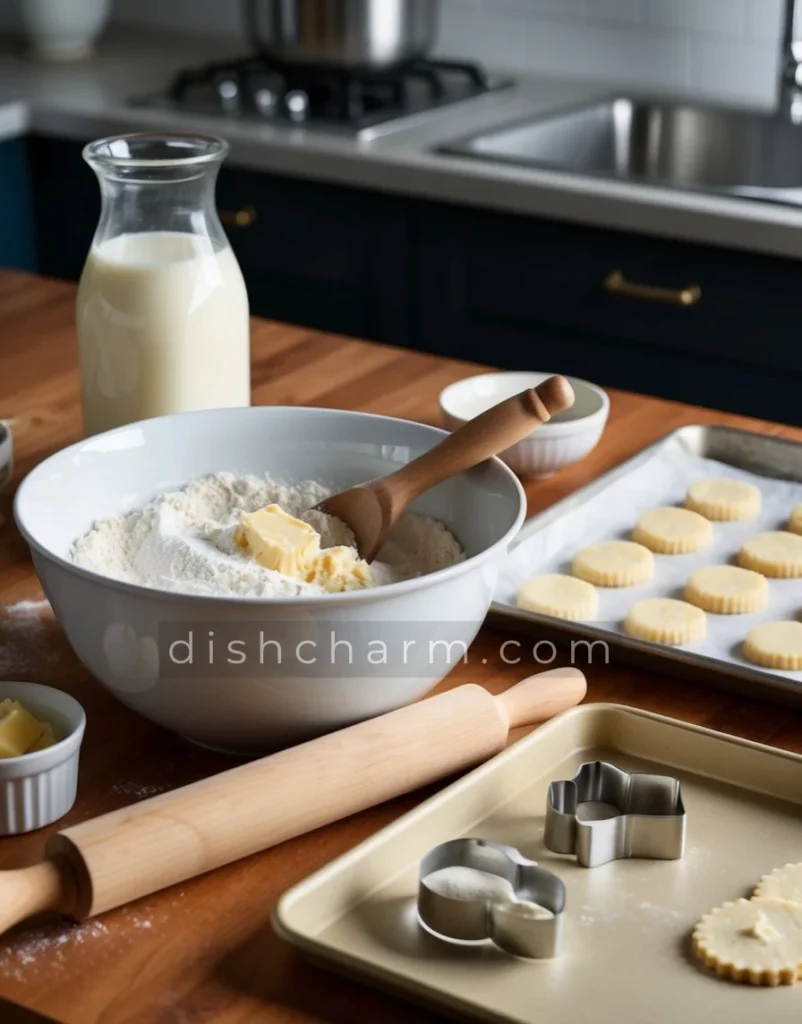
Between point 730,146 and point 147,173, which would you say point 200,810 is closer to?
point 147,173

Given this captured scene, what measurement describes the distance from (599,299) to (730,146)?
1.99 feet

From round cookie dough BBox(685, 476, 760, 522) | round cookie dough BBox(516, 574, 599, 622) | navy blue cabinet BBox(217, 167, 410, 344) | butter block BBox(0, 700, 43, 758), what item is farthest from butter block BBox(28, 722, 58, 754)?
navy blue cabinet BBox(217, 167, 410, 344)

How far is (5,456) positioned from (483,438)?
45 cm

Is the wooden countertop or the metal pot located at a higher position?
the metal pot

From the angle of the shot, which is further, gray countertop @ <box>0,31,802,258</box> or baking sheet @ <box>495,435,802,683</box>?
gray countertop @ <box>0,31,802,258</box>

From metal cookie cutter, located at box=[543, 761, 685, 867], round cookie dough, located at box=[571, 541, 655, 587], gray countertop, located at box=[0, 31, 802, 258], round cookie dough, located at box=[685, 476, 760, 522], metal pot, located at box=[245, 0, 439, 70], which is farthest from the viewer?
metal pot, located at box=[245, 0, 439, 70]

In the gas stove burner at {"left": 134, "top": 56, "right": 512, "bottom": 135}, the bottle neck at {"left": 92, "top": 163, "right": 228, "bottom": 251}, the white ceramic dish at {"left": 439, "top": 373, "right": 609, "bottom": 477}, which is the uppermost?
the bottle neck at {"left": 92, "top": 163, "right": 228, "bottom": 251}

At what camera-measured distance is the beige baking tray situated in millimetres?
744

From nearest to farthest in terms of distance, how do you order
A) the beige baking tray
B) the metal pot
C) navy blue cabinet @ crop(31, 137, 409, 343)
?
Answer: the beige baking tray → navy blue cabinet @ crop(31, 137, 409, 343) → the metal pot

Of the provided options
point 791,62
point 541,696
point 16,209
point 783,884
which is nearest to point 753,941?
point 783,884

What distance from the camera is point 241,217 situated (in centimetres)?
252

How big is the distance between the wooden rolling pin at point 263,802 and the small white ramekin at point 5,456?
496mm

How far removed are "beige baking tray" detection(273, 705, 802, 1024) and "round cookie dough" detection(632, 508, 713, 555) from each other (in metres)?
0.32

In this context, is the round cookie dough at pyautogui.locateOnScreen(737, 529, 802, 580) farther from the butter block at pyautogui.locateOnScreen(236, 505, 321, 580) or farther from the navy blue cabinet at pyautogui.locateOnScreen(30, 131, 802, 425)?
the navy blue cabinet at pyautogui.locateOnScreen(30, 131, 802, 425)
